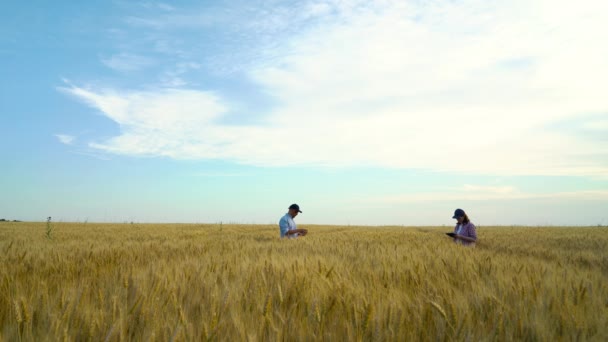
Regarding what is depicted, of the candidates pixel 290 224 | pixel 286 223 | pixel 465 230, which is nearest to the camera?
pixel 465 230

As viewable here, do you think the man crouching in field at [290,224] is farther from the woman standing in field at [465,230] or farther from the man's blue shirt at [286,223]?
the woman standing in field at [465,230]

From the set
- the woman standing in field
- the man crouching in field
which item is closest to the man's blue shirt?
the man crouching in field

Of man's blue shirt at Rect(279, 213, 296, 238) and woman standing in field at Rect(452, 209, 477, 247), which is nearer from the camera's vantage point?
woman standing in field at Rect(452, 209, 477, 247)

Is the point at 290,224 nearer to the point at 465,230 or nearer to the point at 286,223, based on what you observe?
the point at 286,223

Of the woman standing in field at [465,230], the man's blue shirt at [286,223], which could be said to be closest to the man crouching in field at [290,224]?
the man's blue shirt at [286,223]

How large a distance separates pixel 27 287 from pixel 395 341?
2.82 metres

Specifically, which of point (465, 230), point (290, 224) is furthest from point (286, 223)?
point (465, 230)

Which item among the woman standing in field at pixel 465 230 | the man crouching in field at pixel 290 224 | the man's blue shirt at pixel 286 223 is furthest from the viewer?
the man's blue shirt at pixel 286 223

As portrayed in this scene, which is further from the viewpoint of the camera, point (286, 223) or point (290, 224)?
point (290, 224)

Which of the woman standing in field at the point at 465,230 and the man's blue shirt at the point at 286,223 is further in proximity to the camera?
the man's blue shirt at the point at 286,223

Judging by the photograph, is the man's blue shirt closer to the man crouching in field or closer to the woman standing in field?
the man crouching in field

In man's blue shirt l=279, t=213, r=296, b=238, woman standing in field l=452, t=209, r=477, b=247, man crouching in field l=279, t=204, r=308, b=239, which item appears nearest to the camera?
woman standing in field l=452, t=209, r=477, b=247

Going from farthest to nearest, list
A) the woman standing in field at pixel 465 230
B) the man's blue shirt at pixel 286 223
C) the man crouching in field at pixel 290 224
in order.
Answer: the man's blue shirt at pixel 286 223
the man crouching in field at pixel 290 224
the woman standing in field at pixel 465 230

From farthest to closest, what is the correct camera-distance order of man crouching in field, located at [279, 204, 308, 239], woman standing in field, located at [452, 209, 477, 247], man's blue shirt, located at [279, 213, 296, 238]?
man's blue shirt, located at [279, 213, 296, 238], man crouching in field, located at [279, 204, 308, 239], woman standing in field, located at [452, 209, 477, 247]
